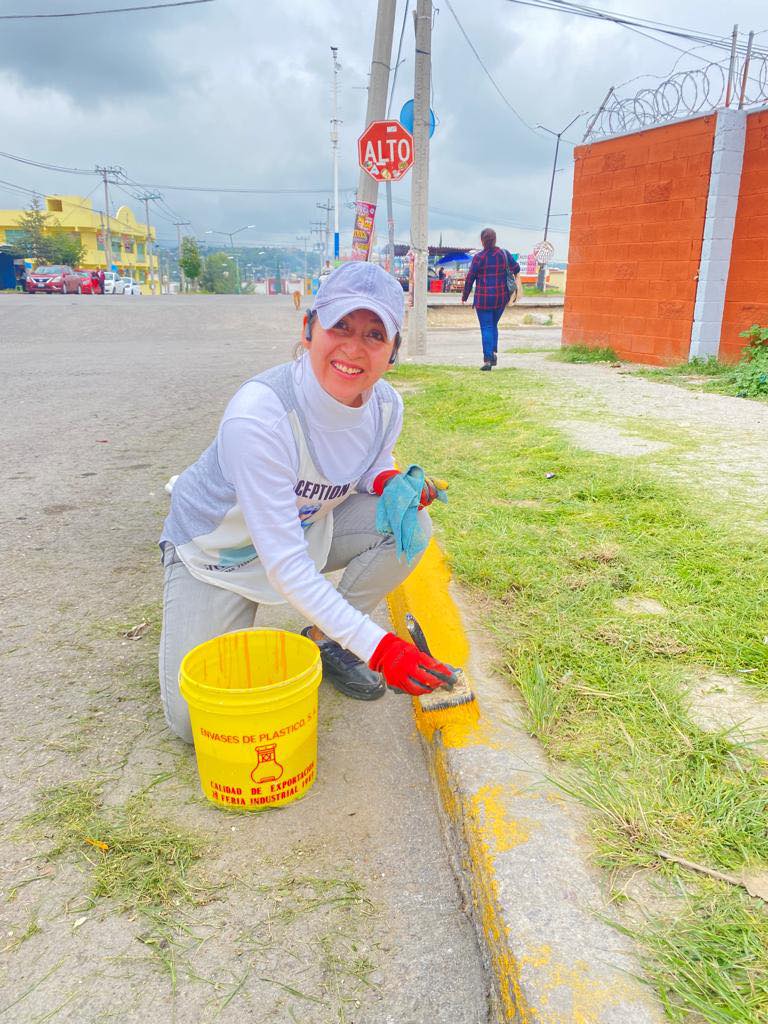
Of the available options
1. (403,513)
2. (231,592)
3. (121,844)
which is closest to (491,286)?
(403,513)

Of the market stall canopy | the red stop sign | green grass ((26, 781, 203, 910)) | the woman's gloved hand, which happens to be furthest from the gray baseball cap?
the market stall canopy

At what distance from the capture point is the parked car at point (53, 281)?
1427 inches

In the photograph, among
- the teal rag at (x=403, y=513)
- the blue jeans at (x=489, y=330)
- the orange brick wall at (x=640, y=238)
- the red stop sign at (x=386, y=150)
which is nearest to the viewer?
the teal rag at (x=403, y=513)

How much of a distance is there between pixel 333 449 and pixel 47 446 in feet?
15.6

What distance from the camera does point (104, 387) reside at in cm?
978

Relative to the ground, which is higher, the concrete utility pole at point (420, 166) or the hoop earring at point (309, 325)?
the concrete utility pole at point (420, 166)

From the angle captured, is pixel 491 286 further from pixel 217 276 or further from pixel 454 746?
pixel 217 276

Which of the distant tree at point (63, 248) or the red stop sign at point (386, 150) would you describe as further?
the distant tree at point (63, 248)

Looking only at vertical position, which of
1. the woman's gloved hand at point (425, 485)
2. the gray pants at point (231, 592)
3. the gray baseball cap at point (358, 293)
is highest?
the gray baseball cap at point (358, 293)

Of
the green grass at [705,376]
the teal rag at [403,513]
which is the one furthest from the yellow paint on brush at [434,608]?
the green grass at [705,376]

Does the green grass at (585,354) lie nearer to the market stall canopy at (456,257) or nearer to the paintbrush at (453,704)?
the paintbrush at (453,704)

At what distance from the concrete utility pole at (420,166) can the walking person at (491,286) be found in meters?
1.34

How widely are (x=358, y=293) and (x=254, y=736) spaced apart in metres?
1.24

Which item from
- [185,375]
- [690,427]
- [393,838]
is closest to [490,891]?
[393,838]
